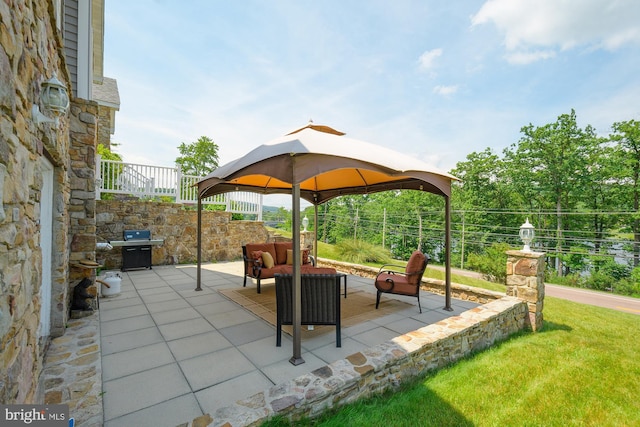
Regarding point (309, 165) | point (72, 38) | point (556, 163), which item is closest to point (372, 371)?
point (309, 165)

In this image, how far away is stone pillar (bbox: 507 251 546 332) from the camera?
4598 mm

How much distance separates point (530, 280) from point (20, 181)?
20.4 ft

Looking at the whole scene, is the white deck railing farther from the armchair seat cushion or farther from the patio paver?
the armchair seat cushion

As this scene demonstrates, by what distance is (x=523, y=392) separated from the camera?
2.89 m

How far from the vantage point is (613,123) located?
1903 centimetres

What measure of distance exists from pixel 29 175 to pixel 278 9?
215 inches

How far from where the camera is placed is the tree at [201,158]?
76.7 feet

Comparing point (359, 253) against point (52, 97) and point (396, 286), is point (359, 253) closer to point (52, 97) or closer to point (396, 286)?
point (396, 286)

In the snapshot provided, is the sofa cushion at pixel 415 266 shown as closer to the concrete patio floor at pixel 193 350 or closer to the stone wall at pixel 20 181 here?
the concrete patio floor at pixel 193 350

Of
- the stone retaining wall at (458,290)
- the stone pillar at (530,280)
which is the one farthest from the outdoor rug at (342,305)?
the stone pillar at (530,280)

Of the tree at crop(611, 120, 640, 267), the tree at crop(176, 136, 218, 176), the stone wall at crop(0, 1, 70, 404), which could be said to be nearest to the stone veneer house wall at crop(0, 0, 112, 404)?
the stone wall at crop(0, 1, 70, 404)

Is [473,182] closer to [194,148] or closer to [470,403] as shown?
[194,148]

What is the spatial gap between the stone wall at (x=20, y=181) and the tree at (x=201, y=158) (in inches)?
903

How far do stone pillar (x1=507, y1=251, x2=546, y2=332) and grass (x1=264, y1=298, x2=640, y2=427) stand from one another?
19.9 inches
